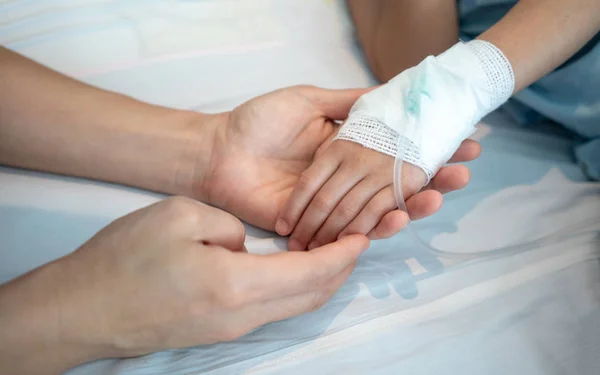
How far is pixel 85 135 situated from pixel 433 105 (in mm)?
575

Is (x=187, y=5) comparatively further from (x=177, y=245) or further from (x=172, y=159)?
(x=177, y=245)

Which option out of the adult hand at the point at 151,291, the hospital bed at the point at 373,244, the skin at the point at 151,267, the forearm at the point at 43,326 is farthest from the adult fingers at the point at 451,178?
the forearm at the point at 43,326

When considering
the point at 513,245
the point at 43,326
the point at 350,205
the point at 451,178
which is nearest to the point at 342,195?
the point at 350,205

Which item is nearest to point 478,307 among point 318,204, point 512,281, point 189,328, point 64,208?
point 512,281

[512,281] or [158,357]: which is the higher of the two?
[158,357]

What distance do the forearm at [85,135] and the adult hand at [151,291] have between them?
24 centimetres

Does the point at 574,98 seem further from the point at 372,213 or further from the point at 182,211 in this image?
the point at 182,211

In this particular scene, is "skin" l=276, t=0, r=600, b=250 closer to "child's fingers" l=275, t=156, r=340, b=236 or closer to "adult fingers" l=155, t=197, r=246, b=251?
"child's fingers" l=275, t=156, r=340, b=236

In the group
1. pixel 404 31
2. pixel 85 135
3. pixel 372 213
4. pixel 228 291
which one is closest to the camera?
pixel 228 291

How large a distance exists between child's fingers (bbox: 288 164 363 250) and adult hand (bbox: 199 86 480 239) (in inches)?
2.6

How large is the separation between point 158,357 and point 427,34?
2.47 feet

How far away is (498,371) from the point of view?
26.5 inches

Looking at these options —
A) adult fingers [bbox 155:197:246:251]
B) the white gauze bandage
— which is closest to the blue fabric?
the white gauze bandage

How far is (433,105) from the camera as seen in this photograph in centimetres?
73
